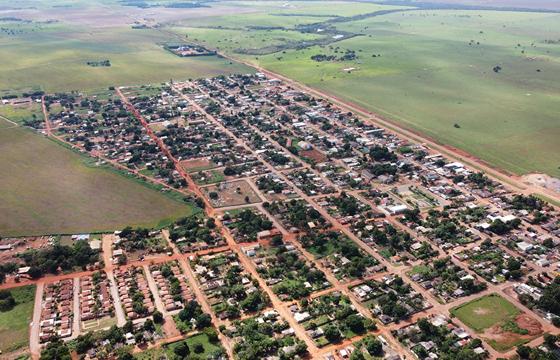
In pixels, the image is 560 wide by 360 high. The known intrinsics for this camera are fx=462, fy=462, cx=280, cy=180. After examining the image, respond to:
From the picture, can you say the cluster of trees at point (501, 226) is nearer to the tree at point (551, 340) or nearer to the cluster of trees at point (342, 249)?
the cluster of trees at point (342, 249)

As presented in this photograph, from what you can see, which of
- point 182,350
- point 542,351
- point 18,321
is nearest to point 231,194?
point 182,350

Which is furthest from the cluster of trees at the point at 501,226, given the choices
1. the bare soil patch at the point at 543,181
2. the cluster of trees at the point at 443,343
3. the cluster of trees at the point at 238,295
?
the cluster of trees at the point at 238,295

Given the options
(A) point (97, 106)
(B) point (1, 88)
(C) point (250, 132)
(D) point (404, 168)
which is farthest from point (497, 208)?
(B) point (1, 88)

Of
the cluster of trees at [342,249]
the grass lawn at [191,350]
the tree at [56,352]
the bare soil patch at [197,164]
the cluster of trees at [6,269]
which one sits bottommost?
the grass lawn at [191,350]

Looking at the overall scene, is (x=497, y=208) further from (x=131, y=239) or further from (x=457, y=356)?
(x=131, y=239)

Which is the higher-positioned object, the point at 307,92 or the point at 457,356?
the point at 307,92

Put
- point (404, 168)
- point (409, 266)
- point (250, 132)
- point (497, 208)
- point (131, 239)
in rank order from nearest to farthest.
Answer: point (409, 266) → point (131, 239) → point (497, 208) → point (404, 168) → point (250, 132)

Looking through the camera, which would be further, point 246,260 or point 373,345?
point 246,260
